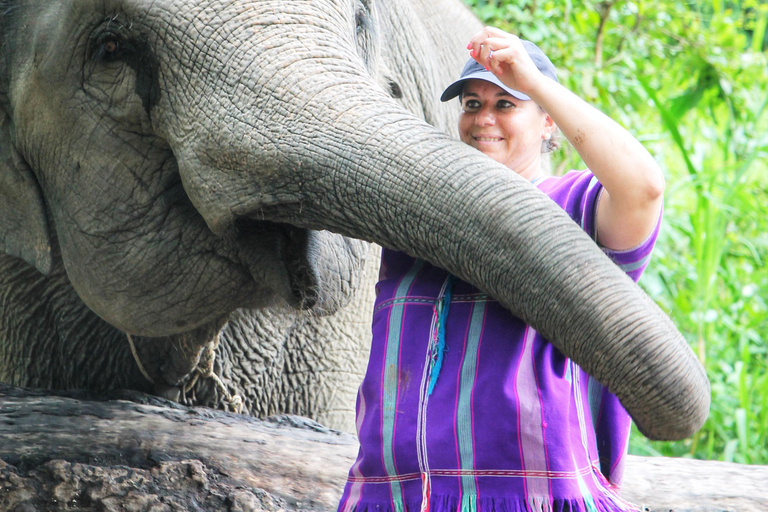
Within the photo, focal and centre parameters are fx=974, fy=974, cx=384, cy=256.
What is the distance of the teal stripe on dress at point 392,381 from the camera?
1.72m

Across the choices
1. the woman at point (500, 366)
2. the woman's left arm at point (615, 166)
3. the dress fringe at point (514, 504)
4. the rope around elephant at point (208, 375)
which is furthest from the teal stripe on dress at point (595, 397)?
the rope around elephant at point (208, 375)

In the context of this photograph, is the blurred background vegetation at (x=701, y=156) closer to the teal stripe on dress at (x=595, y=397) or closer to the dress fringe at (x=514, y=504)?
the teal stripe on dress at (x=595, y=397)

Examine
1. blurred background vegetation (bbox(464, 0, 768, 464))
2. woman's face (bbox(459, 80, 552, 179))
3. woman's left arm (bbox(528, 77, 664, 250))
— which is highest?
blurred background vegetation (bbox(464, 0, 768, 464))

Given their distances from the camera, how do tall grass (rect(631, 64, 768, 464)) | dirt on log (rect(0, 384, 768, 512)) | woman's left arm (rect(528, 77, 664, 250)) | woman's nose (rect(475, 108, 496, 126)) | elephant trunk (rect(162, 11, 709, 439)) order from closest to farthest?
elephant trunk (rect(162, 11, 709, 439))
woman's left arm (rect(528, 77, 664, 250))
woman's nose (rect(475, 108, 496, 126))
dirt on log (rect(0, 384, 768, 512))
tall grass (rect(631, 64, 768, 464))

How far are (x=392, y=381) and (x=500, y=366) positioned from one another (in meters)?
0.21

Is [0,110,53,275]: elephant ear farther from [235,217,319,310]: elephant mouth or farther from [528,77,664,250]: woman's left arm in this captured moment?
[528,77,664,250]: woman's left arm

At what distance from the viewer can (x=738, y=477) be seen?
2457mm

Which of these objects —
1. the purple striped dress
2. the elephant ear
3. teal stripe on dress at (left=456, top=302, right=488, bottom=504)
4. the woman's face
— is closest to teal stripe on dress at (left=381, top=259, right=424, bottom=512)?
the purple striped dress

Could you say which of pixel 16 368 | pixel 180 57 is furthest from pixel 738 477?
pixel 16 368

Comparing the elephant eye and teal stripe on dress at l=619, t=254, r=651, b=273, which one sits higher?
the elephant eye

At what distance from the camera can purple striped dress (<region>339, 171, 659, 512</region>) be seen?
5.38 feet

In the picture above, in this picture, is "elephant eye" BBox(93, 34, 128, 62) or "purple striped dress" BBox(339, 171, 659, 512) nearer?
"purple striped dress" BBox(339, 171, 659, 512)

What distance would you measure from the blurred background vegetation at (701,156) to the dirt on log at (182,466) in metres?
1.84

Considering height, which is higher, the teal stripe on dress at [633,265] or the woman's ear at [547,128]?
the woman's ear at [547,128]
